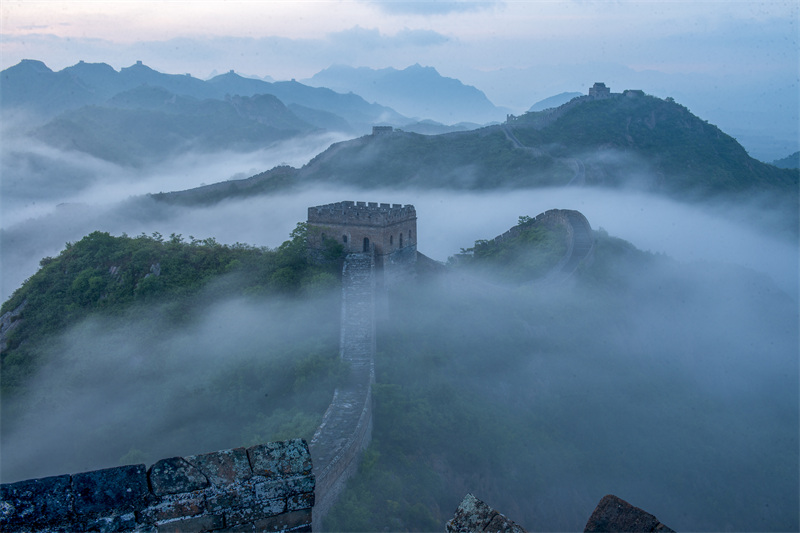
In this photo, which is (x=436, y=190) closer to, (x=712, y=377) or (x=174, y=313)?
(x=712, y=377)

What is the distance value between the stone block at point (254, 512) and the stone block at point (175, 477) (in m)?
0.26

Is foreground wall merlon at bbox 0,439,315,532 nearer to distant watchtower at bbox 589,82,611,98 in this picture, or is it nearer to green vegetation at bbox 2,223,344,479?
green vegetation at bbox 2,223,344,479

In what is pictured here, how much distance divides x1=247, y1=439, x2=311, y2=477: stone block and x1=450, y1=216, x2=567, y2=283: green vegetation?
85.2ft

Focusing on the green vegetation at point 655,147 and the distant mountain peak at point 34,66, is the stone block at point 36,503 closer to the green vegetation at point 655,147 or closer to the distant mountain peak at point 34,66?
the green vegetation at point 655,147

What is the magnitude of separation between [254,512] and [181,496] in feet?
1.43

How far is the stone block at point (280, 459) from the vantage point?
3715 millimetres

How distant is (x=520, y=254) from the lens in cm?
3259

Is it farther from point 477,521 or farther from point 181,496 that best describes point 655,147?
point 181,496

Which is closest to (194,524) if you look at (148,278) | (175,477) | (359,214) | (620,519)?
(175,477)

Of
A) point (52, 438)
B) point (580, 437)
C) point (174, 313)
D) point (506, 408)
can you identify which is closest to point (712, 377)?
point (580, 437)

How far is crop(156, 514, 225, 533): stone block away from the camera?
3.48 metres

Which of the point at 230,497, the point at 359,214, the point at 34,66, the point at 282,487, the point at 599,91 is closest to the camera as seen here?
the point at 230,497

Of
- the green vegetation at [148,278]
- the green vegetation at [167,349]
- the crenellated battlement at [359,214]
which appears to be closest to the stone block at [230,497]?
the green vegetation at [167,349]

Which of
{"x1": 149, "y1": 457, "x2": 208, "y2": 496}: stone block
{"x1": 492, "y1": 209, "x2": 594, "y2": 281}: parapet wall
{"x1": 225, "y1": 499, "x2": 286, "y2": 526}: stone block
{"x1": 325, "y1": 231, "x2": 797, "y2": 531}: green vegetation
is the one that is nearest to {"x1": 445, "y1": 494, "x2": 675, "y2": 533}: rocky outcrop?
{"x1": 225, "y1": 499, "x2": 286, "y2": 526}: stone block
